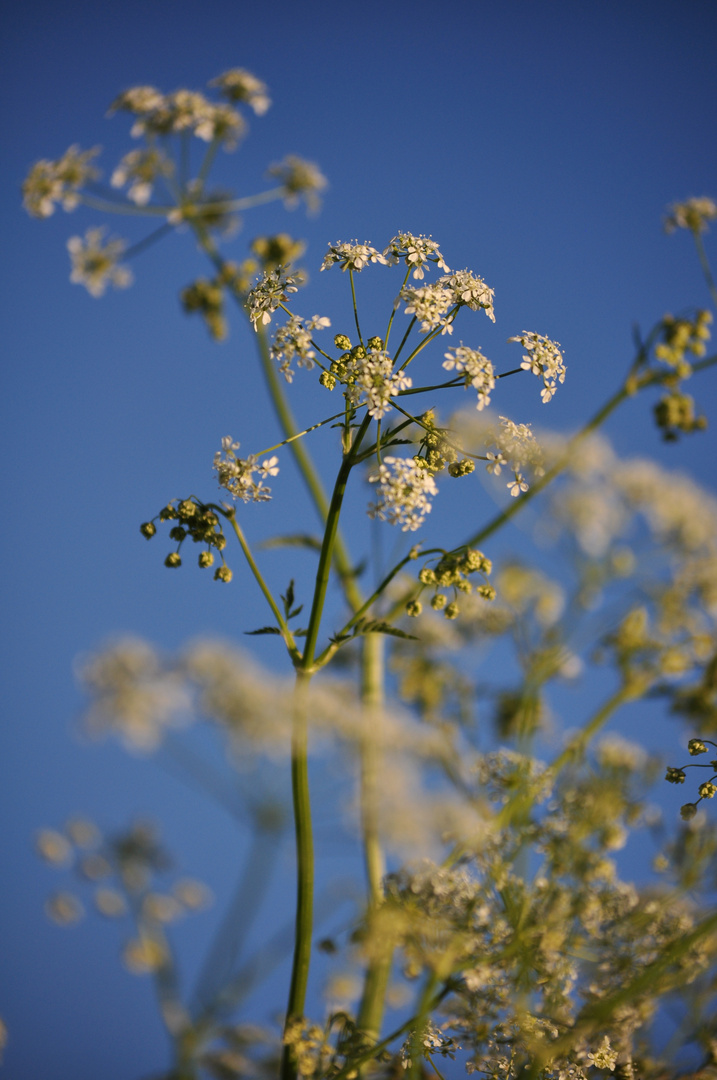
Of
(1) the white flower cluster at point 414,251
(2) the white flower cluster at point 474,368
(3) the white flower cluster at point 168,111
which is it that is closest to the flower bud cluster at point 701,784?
(2) the white flower cluster at point 474,368

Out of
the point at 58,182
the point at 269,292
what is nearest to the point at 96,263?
the point at 58,182

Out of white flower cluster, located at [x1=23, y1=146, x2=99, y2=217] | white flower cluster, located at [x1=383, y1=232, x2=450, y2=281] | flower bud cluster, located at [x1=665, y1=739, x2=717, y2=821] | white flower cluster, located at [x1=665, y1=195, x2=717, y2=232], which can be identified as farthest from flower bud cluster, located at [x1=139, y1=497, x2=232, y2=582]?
white flower cluster, located at [x1=23, y1=146, x2=99, y2=217]

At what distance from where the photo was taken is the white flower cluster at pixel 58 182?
10.1ft

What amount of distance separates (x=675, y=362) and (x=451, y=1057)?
5.32ft

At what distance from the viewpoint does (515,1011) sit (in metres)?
1.65

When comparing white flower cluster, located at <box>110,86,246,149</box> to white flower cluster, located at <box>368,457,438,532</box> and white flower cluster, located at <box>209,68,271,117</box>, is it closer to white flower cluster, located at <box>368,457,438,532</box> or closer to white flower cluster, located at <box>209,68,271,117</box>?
white flower cluster, located at <box>209,68,271,117</box>

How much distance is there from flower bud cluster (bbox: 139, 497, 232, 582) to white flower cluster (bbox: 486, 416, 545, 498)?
1.97ft

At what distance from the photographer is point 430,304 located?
4.98 feet

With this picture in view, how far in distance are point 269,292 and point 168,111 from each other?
196 centimetres

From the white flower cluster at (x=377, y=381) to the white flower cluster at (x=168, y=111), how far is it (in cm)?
199

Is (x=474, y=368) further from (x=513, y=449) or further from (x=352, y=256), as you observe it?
(x=352, y=256)

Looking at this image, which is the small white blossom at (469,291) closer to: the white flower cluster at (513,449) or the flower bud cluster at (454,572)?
the white flower cluster at (513,449)

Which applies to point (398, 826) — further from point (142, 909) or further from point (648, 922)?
point (142, 909)

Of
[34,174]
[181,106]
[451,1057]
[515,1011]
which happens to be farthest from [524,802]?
[34,174]
